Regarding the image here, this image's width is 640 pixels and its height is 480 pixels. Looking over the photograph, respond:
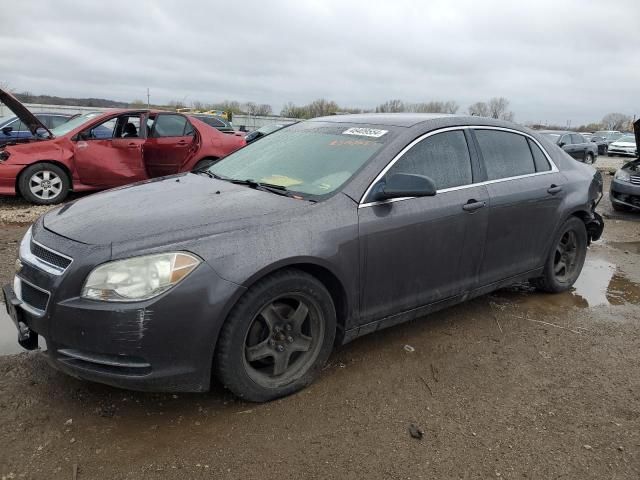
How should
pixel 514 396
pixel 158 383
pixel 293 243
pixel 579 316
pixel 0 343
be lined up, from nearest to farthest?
pixel 158 383 < pixel 293 243 < pixel 514 396 < pixel 0 343 < pixel 579 316

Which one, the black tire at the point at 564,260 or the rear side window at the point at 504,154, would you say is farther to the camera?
the black tire at the point at 564,260

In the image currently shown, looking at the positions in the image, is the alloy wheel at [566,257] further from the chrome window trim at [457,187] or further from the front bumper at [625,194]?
the front bumper at [625,194]

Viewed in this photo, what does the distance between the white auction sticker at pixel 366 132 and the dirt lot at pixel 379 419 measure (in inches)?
56.9

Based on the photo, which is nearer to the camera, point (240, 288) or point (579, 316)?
point (240, 288)

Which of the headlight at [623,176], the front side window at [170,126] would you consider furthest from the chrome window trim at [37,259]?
the headlight at [623,176]

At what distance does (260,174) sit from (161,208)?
2.84 ft

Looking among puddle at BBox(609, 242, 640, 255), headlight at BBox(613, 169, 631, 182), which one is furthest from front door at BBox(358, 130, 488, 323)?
headlight at BBox(613, 169, 631, 182)

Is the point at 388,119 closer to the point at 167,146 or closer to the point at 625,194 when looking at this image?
the point at 167,146

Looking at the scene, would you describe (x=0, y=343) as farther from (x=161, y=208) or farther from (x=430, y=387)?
(x=430, y=387)

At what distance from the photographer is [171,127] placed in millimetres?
9047

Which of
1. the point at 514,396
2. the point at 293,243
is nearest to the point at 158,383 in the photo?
the point at 293,243

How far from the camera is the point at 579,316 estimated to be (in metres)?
4.42

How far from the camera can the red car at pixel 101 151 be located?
785 cm

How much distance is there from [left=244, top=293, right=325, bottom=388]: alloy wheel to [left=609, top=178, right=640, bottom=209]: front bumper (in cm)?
870
